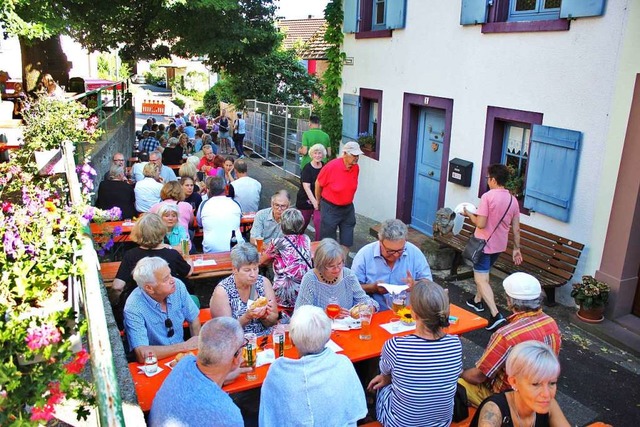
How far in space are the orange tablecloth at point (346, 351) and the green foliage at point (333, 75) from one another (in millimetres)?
7482

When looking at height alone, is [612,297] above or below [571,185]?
below

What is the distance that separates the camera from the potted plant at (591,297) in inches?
237

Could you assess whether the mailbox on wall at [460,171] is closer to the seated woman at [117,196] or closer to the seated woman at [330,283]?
the seated woman at [330,283]

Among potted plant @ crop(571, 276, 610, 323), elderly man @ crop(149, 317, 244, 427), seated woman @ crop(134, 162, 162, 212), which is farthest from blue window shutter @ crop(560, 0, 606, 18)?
seated woman @ crop(134, 162, 162, 212)

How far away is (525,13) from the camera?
283 inches

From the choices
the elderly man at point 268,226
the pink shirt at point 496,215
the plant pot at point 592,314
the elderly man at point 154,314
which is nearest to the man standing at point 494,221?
the pink shirt at point 496,215

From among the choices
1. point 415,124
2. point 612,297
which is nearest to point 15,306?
point 612,297

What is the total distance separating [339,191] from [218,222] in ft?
5.48

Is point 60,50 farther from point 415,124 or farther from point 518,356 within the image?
point 518,356

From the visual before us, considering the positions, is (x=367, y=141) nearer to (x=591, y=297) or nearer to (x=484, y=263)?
(x=484, y=263)

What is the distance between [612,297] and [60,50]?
12.5m

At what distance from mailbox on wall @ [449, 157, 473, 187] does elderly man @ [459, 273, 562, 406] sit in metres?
4.60

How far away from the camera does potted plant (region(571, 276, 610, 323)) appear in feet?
19.8

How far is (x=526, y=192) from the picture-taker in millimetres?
7043
